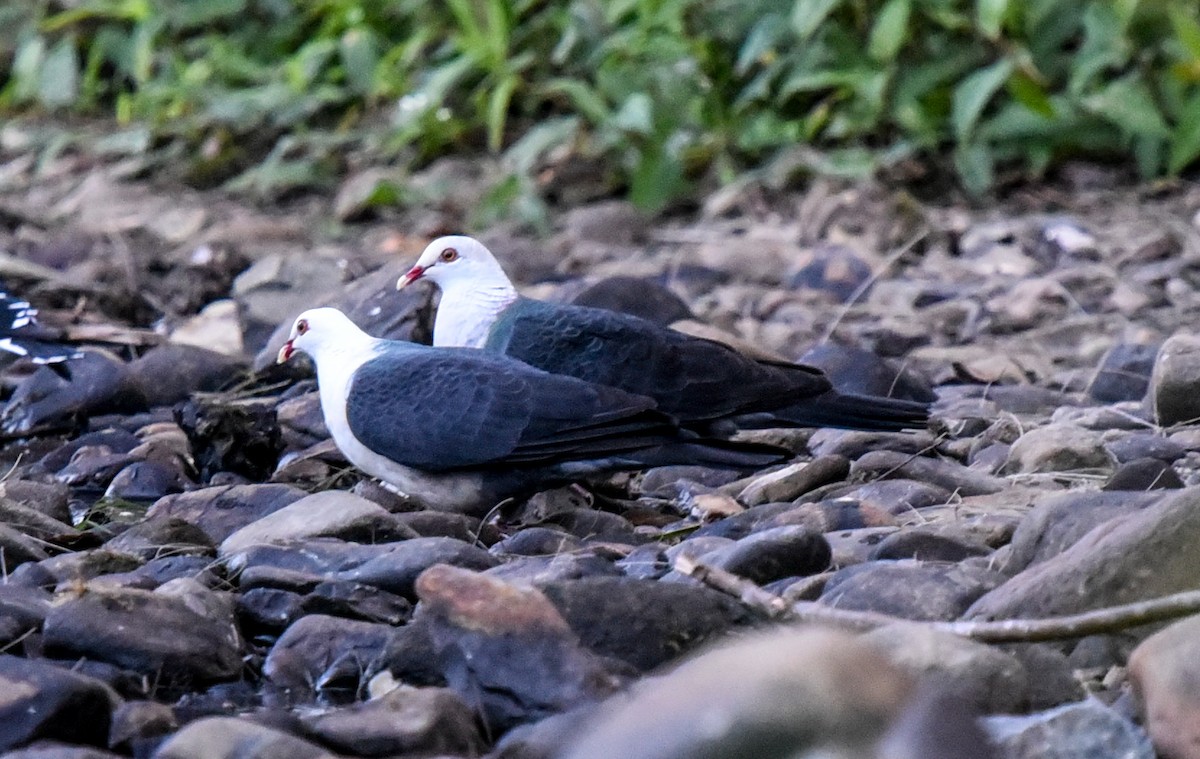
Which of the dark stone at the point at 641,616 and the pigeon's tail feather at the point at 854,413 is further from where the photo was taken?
the pigeon's tail feather at the point at 854,413

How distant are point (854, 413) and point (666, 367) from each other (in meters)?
0.46

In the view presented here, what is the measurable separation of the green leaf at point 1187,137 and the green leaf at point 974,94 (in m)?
0.71

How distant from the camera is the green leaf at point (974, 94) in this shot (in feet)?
24.3

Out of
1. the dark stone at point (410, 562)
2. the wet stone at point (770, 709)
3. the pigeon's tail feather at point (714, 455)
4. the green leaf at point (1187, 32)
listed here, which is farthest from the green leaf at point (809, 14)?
the wet stone at point (770, 709)

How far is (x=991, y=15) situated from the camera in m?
7.24

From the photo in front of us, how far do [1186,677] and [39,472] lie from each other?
3.04 meters

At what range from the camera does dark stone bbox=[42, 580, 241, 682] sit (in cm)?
277

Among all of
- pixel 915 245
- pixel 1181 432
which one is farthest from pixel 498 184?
pixel 1181 432

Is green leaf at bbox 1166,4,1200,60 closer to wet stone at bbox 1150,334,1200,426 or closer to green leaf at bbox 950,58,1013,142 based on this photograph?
green leaf at bbox 950,58,1013,142

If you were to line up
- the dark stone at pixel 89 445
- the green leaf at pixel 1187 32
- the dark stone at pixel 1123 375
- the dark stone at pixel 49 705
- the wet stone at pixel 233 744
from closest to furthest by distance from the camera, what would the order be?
the wet stone at pixel 233 744 < the dark stone at pixel 49 705 < the dark stone at pixel 89 445 < the dark stone at pixel 1123 375 < the green leaf at pixel 1187 32

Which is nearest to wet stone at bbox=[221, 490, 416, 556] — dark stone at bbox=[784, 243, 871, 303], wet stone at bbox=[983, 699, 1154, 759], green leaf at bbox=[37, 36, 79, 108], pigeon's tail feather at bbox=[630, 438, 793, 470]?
pigeon's tail feather at bbox=[630, 438, 793, 470]

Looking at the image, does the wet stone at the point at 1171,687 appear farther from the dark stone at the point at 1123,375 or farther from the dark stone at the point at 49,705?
the dark stone at the point at 1123,375

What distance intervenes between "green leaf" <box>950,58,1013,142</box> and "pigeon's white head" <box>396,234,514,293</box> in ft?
10.3

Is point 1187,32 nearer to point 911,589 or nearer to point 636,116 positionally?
point 636,116
